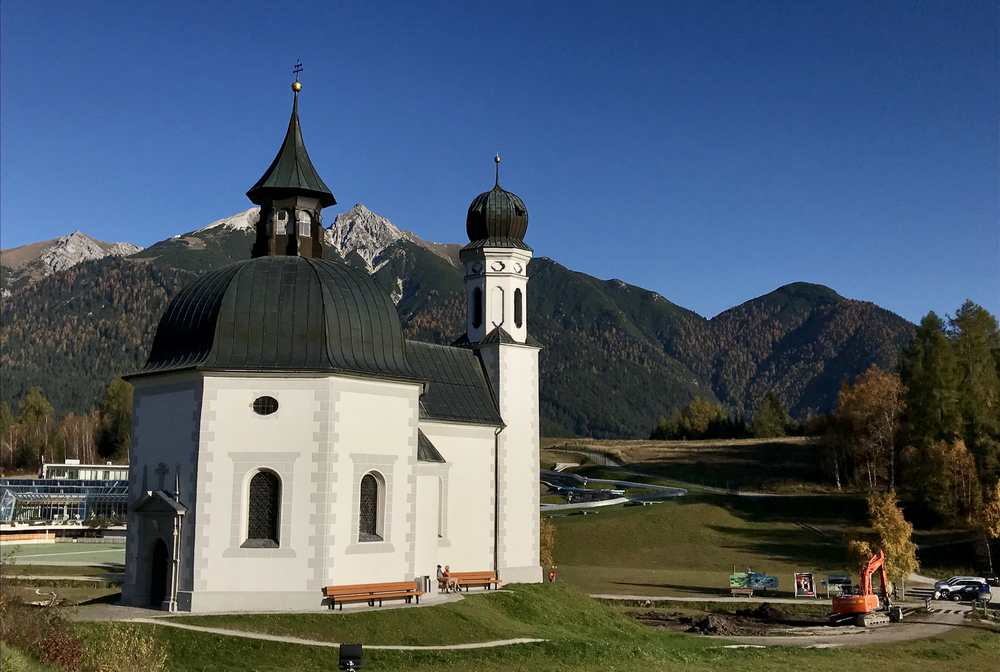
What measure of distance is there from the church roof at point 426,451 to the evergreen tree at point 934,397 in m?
44.7

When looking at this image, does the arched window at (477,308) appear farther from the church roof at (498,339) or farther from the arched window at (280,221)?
the arched window at (280,221)

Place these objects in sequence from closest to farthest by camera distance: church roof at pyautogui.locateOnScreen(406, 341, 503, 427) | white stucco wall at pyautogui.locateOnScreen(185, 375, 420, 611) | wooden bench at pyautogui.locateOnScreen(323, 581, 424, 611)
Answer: white stucco wall at pyautogui.locateOnScreen(185, 375, 420, 611) → wooden bench at pyautogui.locateOnScreen(323, 581, 424, 611) → church roof at pyautogui.locateOnScreen(406, 341, 503, 427)

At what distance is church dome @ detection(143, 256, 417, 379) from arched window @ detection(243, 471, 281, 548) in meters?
3.59

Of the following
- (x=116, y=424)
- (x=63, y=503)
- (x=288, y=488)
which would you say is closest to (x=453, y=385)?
(x=288, y=488)

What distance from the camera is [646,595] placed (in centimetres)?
4806

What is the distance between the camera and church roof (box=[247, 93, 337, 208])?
3556 cm

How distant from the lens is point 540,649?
28.3 metres

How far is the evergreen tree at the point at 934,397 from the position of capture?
68.1 metres

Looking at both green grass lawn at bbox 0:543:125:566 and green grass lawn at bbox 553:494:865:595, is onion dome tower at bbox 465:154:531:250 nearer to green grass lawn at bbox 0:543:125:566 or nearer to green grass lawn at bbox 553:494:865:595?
green grass lawn at bbox 553:494:865:595

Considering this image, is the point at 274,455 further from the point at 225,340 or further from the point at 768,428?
the point at 768,428

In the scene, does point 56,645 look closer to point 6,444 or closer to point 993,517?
point 993,517

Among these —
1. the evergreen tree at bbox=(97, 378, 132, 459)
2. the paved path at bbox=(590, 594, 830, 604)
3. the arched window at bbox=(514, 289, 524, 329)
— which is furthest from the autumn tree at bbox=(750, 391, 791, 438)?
the arched window at bbox=(514, 289, 524, 329)

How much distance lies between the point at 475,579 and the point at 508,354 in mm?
10836

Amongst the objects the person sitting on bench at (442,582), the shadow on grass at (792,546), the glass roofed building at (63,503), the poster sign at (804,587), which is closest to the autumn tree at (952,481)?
the shadow on grass at (792,546)
